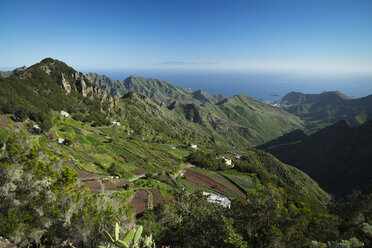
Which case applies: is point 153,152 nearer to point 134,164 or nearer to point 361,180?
point 134,164

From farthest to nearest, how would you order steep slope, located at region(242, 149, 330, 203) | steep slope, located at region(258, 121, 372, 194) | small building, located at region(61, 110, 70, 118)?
steep slope, located at region(258, 121, 372, 194)
steep slope, located at region(242, 149, 330, 203)
small building, located at region(61, 110, 70, 118)

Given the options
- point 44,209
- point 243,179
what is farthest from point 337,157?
point 44,209

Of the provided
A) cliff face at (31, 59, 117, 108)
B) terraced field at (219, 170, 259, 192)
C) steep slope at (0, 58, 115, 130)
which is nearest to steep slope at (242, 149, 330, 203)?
terraced field at (219, 170, 259, 192)

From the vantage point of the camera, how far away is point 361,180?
125 m

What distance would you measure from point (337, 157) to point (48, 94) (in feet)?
706

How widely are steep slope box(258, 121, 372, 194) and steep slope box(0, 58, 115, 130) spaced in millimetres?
173397

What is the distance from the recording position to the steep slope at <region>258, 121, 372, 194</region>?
130875 millimetres

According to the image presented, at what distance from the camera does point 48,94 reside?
90.1 metres

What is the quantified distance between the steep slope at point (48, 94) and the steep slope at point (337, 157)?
569 feet

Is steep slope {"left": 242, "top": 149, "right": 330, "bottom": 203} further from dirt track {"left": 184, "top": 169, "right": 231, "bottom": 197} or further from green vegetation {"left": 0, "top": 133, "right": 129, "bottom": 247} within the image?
green vegetation {"left": 0, "top": 133, "right": 129, "bottom": 247}

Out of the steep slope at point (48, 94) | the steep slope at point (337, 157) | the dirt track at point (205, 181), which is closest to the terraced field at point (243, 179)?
the dirt track at point (205, 181)

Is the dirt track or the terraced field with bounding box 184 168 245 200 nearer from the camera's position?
the terraced field with bounding box 184 168 245 200

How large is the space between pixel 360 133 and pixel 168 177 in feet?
599

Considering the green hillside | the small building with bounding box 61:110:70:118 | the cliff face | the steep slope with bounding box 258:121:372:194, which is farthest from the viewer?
the steep slope with bounding box 258:121:372:194
